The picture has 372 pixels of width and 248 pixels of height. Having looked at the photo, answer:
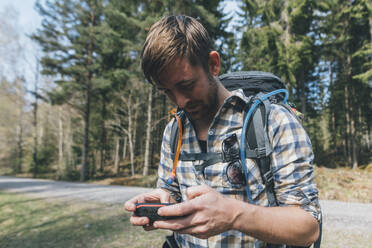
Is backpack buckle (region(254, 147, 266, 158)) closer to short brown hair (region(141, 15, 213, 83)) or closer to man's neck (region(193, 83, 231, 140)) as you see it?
man's neck (region(193, 83, 231, 140))

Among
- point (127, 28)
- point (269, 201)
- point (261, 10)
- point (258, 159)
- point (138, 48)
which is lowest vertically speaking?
point (269, 201)

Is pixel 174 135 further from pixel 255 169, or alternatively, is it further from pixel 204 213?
pixel 204 213

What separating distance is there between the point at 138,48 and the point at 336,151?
2151 cm

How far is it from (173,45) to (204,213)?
0.76 m

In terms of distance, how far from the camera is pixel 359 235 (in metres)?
4.65

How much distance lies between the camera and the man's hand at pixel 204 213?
77 cm

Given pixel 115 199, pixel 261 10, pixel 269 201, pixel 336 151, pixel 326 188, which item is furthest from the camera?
pixel 336 151

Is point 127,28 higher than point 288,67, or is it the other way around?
point 127,28

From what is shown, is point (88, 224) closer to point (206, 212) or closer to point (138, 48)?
point (206, 212)

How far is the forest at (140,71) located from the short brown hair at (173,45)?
9.81 meters

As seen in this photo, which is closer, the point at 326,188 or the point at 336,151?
the point at 326,188

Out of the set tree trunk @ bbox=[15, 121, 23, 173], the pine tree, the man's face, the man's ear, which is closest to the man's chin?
the man's face

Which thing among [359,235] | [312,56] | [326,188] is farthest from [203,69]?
[312,56]

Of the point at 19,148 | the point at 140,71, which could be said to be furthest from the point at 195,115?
the point at 19,148
